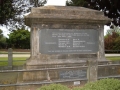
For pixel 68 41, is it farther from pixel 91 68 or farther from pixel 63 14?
pixel 91 68

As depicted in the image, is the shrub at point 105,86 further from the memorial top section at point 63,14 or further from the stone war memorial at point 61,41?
the memorial top section at point 63,14

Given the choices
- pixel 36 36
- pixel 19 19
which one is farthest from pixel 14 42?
pixel 36 36

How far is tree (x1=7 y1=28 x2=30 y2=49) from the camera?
42275mm

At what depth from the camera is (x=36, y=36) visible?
9062 mm

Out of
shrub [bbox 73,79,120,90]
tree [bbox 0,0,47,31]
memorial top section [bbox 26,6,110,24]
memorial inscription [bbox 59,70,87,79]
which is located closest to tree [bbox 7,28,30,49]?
tree [bbox 0,0,47,31]

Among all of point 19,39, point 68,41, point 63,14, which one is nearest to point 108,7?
point 63,14

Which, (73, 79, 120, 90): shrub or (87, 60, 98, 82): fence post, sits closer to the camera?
(73, 79, 120, 90): shrub

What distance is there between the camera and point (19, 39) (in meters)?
42.5

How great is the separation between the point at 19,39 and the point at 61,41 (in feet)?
112

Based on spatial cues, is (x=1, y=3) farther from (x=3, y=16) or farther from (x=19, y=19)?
(x=19, y=19)

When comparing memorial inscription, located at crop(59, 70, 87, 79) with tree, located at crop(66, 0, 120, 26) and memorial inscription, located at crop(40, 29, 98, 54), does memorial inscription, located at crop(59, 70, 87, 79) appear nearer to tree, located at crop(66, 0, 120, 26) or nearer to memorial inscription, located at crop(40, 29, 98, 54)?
memorial inscription, located at crop(40, 29, 98, 54)

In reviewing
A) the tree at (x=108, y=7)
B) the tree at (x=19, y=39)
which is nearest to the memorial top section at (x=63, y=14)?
the tree at (x=108, y=7)

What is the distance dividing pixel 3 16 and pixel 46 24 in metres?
8.57

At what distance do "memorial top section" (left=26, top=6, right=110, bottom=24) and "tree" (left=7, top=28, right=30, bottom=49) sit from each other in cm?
3296
